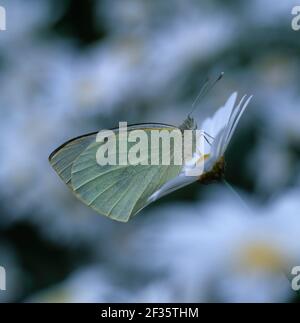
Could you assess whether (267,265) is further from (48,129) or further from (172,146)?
(48,129)

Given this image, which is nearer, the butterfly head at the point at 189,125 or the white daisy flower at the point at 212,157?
the white daisy flower at the point at 212,157

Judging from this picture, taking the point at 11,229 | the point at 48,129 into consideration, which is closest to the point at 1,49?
the point at 48,129

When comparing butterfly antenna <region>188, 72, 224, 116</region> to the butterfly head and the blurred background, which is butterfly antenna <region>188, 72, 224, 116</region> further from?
the butterfly head

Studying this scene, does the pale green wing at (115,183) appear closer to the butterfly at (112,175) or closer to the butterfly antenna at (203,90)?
the butterfly at (112,175)

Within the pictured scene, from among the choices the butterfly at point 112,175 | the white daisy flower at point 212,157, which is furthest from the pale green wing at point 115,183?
the white daisy flower at point 212,157

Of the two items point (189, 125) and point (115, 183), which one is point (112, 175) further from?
point (189, 125)

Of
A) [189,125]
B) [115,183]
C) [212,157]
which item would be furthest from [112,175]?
[212,157]
